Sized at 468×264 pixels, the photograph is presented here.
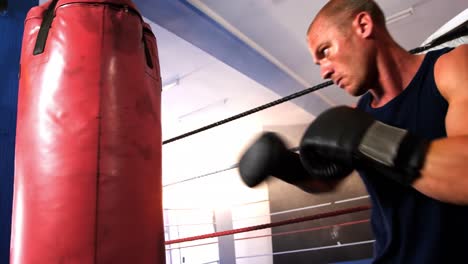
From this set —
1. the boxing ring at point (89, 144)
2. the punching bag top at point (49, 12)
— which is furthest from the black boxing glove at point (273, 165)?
the punching bag top at point (49, 12)

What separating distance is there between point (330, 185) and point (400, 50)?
0.40 m

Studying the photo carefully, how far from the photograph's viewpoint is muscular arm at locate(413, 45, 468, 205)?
55 cm

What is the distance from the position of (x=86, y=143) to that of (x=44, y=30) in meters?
0.39

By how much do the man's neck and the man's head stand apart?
20 mm

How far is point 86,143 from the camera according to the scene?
3.06 feet

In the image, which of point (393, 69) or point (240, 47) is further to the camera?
point (240, 47)

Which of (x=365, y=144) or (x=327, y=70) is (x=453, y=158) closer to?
(x=365, y=144)

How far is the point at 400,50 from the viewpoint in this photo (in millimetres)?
843

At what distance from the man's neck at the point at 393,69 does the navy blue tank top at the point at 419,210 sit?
4 cm

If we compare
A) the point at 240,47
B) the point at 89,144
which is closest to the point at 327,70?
the point at 89,144

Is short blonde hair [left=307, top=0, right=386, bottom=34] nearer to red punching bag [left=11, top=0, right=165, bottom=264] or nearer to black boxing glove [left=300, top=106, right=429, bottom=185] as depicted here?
black boxing glove [left=300, top=106, right=429, bottom=185]

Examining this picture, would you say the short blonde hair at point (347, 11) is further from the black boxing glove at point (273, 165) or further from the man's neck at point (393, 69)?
the black boxing glove at point (273, 165)

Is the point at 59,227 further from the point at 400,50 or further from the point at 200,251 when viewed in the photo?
the point at 200,251

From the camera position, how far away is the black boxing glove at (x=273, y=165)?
94 cm
